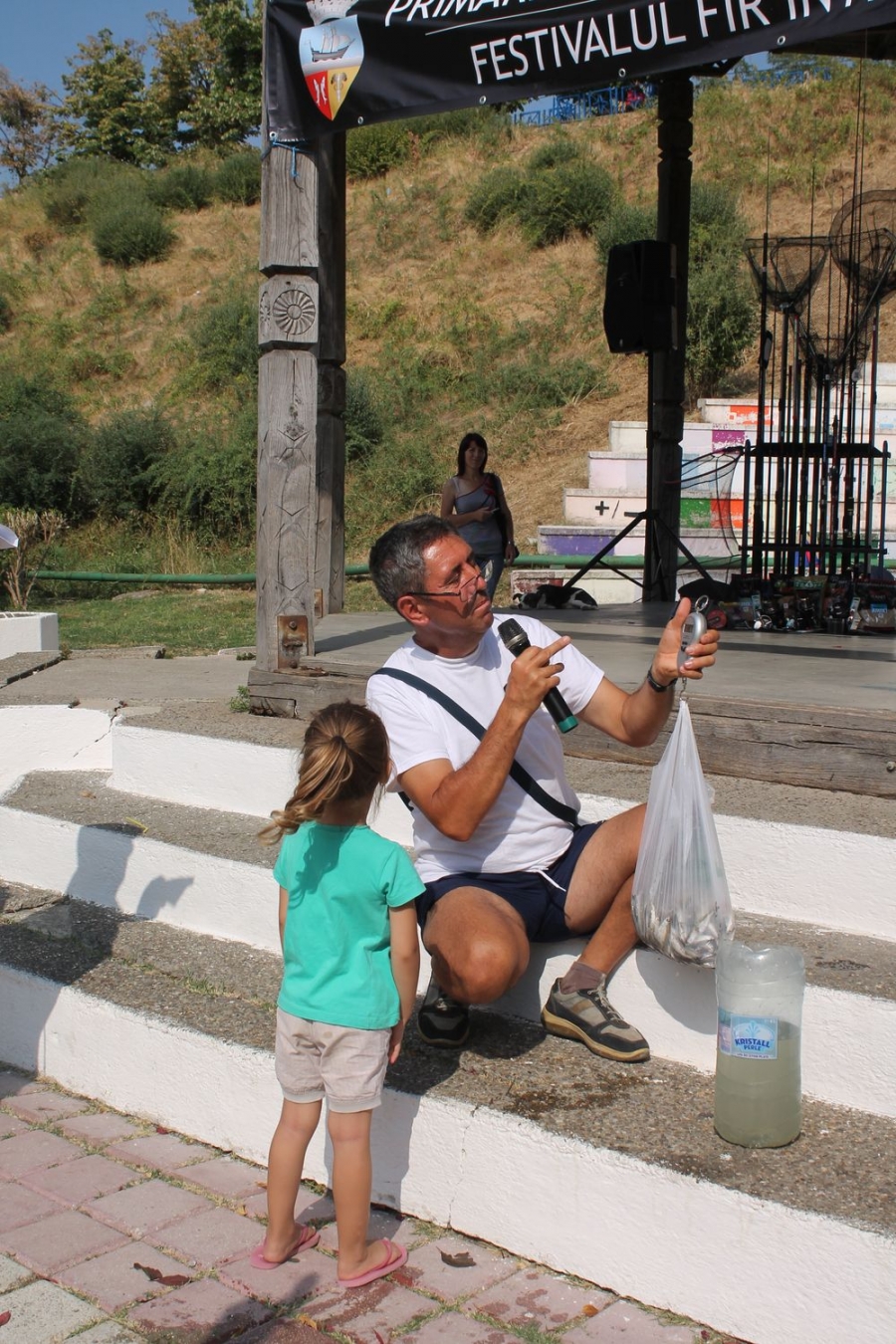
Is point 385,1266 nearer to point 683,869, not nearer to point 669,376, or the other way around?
point 683,869

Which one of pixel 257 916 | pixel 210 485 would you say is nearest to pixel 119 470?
pixel 210 485

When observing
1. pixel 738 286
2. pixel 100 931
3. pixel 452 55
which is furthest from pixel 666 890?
pixel 738 286

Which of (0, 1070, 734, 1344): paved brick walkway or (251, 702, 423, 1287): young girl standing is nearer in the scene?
(0, 1070, 734, 1344): paved brick walkway

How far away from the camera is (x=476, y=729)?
296cm

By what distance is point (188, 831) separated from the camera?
14.0ft

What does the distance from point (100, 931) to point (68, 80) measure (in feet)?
124

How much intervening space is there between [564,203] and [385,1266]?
70.7 ft

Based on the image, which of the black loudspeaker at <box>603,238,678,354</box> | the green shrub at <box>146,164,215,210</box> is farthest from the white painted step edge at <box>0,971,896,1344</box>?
the green shrub at <box>146,164,215,210</box>

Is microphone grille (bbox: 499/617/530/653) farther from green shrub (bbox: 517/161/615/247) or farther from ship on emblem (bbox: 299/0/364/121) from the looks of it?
green shrub (bbox: 517/161/615/247)

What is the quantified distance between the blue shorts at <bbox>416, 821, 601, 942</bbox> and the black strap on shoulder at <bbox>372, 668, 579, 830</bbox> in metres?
0.12

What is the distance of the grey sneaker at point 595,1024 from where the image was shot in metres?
2.83

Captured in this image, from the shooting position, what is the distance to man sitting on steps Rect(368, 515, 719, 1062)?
2.75m

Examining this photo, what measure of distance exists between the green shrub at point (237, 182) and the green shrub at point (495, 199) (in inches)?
225

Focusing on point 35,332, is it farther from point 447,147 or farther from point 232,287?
point 447,147
